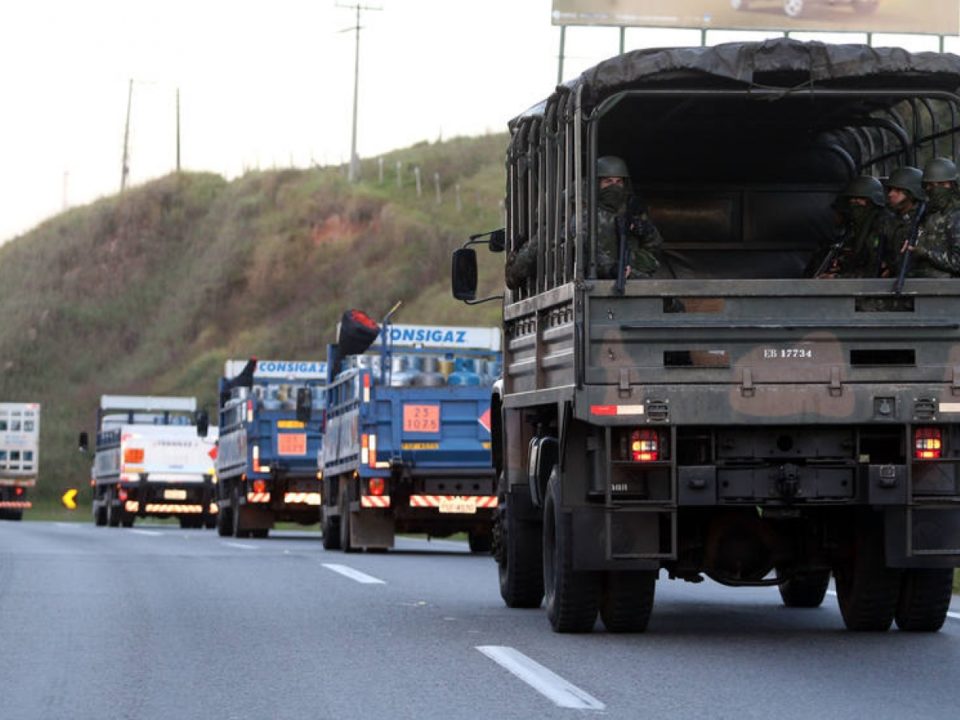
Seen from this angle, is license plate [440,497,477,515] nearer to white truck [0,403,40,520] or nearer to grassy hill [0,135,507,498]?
white truck [0,403,40,520]

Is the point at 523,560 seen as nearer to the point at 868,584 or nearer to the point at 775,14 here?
the point at 868,584

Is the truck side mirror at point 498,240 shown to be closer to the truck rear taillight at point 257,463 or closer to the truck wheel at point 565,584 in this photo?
the truck wheel at point 565,584

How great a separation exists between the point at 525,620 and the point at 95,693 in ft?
15.7

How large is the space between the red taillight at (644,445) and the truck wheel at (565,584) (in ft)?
2.13

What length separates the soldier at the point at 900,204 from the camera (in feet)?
42.3

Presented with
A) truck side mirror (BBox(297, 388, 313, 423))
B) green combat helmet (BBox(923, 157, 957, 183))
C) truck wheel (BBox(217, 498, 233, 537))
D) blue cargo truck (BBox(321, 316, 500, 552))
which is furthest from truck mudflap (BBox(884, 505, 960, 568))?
truck wheel (BBox(217, 498, 233, 537))

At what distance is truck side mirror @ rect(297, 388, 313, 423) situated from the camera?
32031 mm

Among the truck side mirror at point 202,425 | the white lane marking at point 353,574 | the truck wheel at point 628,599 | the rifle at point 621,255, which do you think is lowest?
the truck wheel at point 628,599

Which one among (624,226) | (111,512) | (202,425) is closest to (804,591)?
(624,226)

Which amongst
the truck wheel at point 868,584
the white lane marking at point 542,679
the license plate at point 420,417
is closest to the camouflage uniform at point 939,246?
the truck wheel at point 868,584

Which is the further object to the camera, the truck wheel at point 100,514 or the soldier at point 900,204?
the truck wheel at point 100,514

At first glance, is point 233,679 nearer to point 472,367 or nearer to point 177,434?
point 472,367

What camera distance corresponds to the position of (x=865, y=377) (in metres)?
12.2

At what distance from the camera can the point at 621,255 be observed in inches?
484
